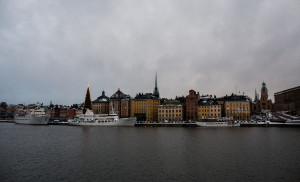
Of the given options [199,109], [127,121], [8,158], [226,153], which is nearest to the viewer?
[8,158]

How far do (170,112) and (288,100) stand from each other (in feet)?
300

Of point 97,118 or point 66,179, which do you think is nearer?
point 66,179

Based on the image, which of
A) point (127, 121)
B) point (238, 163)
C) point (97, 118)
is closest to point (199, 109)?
point (127, 121)

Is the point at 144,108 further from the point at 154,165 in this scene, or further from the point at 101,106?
the point at 154,165

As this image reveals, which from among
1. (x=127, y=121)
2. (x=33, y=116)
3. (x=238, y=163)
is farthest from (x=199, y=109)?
(x=238, y=163)

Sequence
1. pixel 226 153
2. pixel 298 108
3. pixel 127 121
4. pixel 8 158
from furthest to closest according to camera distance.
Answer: pixel 298 108
pixel 127 121
pixel 226 153
pixel 8 158

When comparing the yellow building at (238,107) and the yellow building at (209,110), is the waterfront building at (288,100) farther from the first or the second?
the yellow building at (209,110)

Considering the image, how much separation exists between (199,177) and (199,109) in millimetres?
121190

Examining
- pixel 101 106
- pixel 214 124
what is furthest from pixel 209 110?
pixel 101 106

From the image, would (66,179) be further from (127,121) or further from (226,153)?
(127,121)

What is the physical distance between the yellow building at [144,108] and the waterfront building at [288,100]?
299 ft

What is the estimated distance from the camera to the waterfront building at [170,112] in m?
147

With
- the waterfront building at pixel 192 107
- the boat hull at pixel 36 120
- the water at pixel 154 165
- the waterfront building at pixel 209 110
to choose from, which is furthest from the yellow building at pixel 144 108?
the water at pixel 154 165

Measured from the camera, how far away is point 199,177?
25.9m
